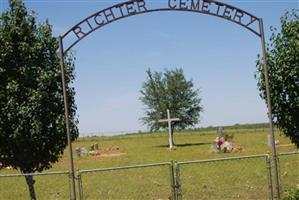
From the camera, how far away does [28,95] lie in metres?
11.2

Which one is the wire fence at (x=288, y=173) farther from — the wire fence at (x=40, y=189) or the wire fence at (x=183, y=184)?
the wire fence at (x=40, y=189)

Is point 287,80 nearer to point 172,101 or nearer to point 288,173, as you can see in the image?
point 288,173

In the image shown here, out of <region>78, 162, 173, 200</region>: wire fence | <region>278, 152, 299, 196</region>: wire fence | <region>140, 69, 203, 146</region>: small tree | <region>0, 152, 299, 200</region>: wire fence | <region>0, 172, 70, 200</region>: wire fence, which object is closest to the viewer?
<region>278, 152, 299, 196</region>: wire fence

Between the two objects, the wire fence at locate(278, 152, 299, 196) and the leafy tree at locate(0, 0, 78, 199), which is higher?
the leafy tree at locate(0, 0, 78, 199)

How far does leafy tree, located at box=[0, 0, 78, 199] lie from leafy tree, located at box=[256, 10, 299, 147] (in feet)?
16.3

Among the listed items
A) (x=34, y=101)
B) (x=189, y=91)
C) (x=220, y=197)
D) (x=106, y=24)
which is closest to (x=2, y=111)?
(x=34, y=101)

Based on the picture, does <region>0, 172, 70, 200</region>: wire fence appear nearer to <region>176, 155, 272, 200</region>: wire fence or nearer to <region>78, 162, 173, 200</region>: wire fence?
<region>78, 162, 173, 200</region>: wire fence

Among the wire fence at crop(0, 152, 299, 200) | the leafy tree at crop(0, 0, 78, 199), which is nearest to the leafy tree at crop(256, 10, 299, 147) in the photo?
the wire fence at crop(0, 152, 299, 200)

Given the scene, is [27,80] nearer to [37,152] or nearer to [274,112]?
[37,152]

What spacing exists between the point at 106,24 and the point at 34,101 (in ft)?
8.50

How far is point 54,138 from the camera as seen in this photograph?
11.4 m

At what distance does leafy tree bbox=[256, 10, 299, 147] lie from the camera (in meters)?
11.8

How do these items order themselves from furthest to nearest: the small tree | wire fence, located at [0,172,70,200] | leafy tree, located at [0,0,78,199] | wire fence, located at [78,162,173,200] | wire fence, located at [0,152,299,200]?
the small tree, wire fence, located at [0,172,70,200], wire fence, located at [78,162,173,200], wire fence, located at [0,152,299,200], leafy tree, located at [0,0,78,199]

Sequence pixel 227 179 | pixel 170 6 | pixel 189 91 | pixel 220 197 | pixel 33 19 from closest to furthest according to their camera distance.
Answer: pixel 170 6
pixel 33 19
pixel 220 197
pixel 227 179
pixel 189 91
